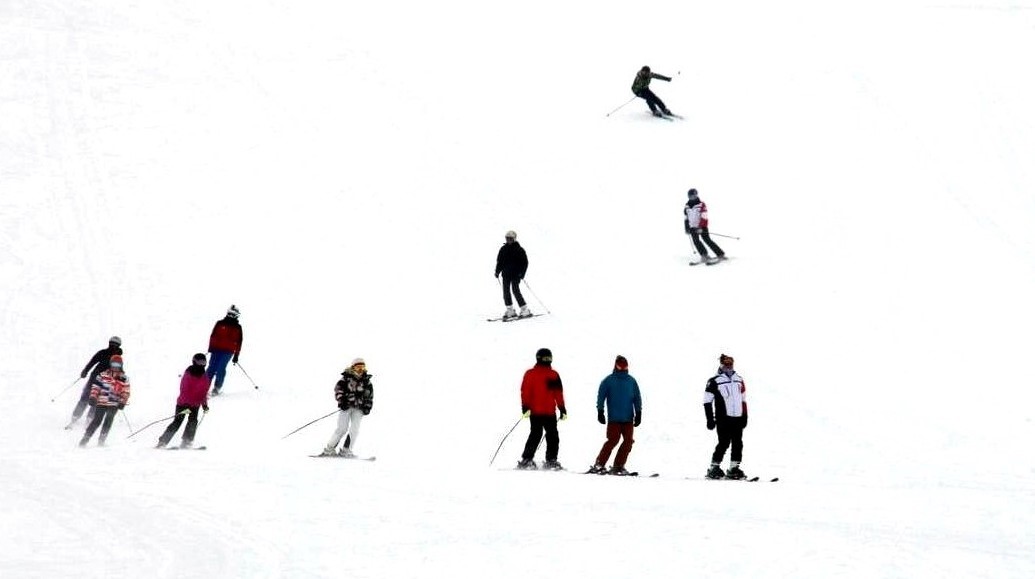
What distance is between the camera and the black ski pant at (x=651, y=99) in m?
28.3

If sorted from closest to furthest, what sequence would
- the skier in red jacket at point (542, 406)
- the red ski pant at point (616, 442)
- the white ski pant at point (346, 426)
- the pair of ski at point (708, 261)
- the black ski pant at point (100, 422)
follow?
the red ski pant at point (616, 442), the skier in red jacket at point (542, 406), the white ski pant at point (346, 426), the black ski pant at point (100, 422), the pair of ski at point (708, 261)

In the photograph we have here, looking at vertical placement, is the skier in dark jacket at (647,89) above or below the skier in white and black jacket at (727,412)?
above

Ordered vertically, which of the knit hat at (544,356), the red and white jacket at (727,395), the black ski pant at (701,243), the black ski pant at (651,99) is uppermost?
the black ski pant at (651,99)

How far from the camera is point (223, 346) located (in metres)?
17.1

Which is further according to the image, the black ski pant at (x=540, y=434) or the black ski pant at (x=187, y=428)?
the black ski pant at (x=187, y=428)

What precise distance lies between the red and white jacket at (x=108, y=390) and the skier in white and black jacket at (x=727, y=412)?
23.7 ft

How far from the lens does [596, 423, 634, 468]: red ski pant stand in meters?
13.0

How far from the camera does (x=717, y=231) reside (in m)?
22.5

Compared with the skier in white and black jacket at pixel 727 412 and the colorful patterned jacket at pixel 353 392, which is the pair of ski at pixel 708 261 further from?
the colorful patterned jacket at pixel 353 392

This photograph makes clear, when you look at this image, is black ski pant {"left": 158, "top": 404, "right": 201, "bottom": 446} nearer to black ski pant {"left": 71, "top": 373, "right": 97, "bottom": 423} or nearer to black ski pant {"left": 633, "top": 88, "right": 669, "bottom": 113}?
black ski pant {"left": 71, "top": 373, "right": 97, "bottom": 423}

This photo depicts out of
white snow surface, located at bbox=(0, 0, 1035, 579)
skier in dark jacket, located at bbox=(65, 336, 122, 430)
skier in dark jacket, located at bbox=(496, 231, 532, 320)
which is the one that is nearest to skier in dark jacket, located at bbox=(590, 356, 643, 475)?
white snow surface, located at bbox=(0, 0, 1035, 579)

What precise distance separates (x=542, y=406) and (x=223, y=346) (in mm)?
5958

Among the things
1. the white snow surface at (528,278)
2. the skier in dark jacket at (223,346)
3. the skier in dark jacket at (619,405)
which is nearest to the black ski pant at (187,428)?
the white snow surface at (528,278)

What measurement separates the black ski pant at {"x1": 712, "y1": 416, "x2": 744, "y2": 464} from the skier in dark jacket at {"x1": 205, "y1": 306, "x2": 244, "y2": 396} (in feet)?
24.5
